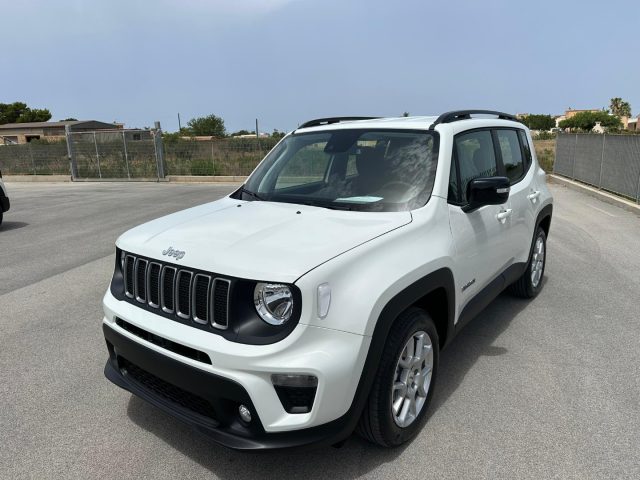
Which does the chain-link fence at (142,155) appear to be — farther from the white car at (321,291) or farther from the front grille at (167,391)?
the front grille at (167,391)

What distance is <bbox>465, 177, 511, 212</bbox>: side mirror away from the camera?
314cm

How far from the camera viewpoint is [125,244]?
9.27ft

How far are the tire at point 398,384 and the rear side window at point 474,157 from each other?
1.05 metres

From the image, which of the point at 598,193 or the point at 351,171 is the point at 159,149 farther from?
the point at 351,171

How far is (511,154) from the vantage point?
4.50 meters

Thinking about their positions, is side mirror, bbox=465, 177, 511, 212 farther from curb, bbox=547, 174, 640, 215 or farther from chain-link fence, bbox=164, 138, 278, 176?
chain-link fence, bbox=164, 138, 278, 176

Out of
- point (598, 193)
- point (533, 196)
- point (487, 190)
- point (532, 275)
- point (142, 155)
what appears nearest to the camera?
point (487, 190)

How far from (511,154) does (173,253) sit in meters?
3.32

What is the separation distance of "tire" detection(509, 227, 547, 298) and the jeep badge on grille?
3540 mm

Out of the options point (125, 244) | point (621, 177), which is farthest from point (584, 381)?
point (621, 177)

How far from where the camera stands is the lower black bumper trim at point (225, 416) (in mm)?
2201

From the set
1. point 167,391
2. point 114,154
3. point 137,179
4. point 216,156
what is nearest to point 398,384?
point 167,391

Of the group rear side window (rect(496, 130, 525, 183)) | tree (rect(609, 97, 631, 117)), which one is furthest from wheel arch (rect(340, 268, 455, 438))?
tree (rect(609, 97, 631, 117))

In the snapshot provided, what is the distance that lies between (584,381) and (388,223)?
199 centimetres
